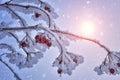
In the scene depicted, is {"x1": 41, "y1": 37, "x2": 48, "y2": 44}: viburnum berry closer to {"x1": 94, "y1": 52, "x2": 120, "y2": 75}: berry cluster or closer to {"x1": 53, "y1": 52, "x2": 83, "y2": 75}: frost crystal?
{"x1": 53, "y1": 52, "x2": 83, "y2": 75}: frost crystal

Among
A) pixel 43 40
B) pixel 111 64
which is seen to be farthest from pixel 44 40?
pixel 111 64

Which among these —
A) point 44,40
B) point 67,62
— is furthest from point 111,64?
point 44,40

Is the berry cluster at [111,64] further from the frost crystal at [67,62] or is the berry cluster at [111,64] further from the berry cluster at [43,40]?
the berry cluster at [43,40]

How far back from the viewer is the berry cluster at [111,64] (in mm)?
2592

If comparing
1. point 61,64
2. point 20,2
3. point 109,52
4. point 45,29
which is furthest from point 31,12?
point 109,52

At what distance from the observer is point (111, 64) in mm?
2621

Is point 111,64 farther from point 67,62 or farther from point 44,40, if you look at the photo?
point 44,40

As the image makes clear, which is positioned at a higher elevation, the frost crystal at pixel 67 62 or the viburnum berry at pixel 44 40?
the viburnum berry at pixel 44 40

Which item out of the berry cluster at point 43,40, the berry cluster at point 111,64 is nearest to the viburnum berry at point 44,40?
the berry cluster at point 43,40

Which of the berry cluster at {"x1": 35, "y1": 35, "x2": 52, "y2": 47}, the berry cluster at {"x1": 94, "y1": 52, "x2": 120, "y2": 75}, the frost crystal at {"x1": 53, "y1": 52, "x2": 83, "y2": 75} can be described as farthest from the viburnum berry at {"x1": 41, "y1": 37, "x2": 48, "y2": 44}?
the berry cluster at {"x1": 94, "y1": 52, "x2": 120, "y2": 75}

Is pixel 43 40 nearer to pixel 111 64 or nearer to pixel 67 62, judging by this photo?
pixel 67 62

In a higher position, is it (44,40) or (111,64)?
(44,40)

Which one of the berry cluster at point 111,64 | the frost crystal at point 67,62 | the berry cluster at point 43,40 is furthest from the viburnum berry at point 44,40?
the berry cluster at point 111,64

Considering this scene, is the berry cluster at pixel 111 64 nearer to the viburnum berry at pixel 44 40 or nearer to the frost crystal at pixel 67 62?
the frost crystal at pixel 67 62
